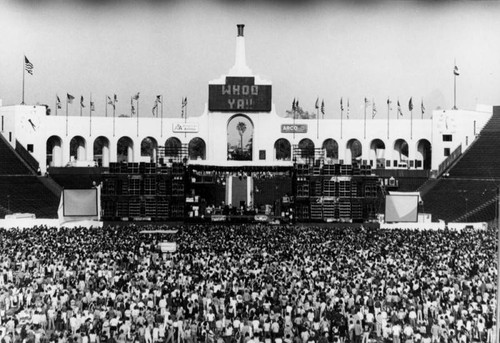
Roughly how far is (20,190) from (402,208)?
107 ft

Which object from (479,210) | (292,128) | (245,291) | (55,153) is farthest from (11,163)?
(245,291)

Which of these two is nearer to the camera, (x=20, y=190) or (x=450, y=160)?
(x=20, y=190)

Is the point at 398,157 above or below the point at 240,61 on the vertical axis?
below

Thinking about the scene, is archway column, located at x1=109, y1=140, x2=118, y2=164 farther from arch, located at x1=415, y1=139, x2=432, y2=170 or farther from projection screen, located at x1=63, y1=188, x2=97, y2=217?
arch, located at x1=415, y1=139, x2=432, y2=170

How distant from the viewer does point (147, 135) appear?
7975 centimetres

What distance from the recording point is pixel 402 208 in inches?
2232

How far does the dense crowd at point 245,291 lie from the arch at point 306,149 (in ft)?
110

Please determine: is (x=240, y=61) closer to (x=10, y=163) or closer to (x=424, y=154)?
(x=424, y=154)

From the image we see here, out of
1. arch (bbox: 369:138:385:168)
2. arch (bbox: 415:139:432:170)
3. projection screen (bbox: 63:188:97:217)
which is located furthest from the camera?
arch (bbox: 415:139:432:170)

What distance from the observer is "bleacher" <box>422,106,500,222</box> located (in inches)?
2197

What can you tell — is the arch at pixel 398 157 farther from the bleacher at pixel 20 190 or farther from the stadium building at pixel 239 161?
the bleacher at pixel 20 190

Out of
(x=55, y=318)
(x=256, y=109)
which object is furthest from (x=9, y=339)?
(x=256, y=109)

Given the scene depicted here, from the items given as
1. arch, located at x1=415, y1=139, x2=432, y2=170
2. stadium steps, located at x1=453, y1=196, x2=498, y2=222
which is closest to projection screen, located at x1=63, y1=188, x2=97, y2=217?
stadium steps, located at x1=453, y1=196, x2=498, y2=222

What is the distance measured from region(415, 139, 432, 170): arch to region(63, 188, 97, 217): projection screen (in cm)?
4041
